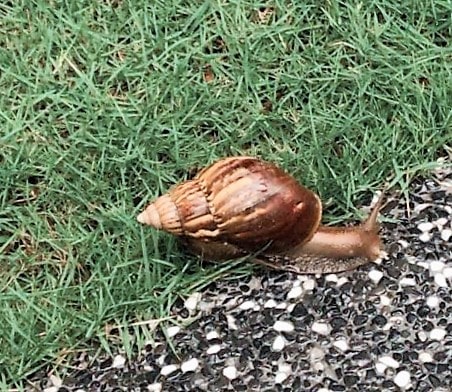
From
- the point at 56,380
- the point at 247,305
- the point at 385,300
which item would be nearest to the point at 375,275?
the point at 385,300

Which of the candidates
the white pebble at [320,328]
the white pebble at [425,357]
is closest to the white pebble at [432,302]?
the white pebble at [425,357]

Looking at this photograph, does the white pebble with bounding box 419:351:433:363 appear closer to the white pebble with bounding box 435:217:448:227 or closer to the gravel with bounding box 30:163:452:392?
the gravel with bounding box 30:163:452:392

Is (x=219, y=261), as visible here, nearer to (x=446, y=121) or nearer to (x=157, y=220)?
(x=157, y=220)

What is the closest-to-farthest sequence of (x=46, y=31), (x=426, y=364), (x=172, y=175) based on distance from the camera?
(x=426, y=364)
(x=172, y=175)
(x=46, y=31)

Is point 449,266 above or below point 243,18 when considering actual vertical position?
below

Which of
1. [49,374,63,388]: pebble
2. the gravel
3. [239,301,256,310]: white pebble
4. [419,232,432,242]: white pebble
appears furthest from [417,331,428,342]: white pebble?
[49,374,63,388]: pebble

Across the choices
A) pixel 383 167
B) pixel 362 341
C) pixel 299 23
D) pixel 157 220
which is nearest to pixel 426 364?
pixel 362 341

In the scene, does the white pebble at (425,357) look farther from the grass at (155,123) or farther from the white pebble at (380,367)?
the grass at (155,123)
